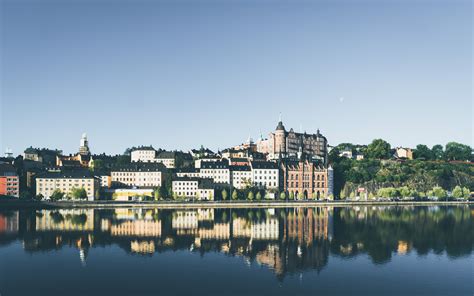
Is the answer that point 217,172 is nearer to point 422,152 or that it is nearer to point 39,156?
point 39,156

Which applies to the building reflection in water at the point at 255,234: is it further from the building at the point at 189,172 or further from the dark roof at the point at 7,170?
the building at the point at 189,172

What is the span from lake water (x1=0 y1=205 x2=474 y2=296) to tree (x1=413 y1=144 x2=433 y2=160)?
84253mm

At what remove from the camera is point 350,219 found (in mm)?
72562

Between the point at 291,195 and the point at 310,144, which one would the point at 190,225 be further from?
the point at 310,144

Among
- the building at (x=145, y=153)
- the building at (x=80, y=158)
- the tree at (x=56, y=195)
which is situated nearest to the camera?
the tree at (x=56, y=195)

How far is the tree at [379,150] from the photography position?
468 ft

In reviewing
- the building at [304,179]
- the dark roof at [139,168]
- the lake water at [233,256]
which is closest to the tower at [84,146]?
the dark roof at [139,168]

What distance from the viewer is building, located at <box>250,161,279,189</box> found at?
4419 inches

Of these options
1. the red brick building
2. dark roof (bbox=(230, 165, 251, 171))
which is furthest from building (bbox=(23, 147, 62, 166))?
the red brick building

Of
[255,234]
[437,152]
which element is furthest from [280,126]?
[255,234]

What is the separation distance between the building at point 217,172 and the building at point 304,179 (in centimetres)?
1257

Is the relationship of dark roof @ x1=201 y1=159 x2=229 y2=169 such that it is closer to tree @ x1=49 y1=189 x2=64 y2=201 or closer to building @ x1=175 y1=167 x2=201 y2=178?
building @ x1=175 y1=167 x2=201 y2=178

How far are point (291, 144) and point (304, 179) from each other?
29.1 metres

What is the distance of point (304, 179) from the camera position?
11606 centimetres
